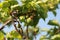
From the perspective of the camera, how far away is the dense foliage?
331 centimetres

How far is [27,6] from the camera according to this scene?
3.31 meters

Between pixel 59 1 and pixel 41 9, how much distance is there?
2.12 ft

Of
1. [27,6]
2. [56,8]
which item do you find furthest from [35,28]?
[27,6]

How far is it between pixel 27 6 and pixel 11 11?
0.25 metres

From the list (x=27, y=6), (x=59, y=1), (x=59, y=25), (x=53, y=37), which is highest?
(x=59, y=1)

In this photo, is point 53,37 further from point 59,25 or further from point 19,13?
point 19,13

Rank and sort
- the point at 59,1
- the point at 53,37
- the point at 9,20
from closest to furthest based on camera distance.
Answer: the point at 53,37 → the point at 9,20 → the point at 59,1

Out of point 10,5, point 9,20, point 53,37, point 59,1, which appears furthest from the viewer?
point 59,1

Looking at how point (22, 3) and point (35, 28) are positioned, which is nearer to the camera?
point (22, 3)

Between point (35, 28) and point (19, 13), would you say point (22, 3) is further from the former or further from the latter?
point (35, 28)

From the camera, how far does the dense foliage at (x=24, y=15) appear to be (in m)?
3.31

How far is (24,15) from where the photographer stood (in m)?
3.50

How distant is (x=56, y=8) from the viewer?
3.85 m

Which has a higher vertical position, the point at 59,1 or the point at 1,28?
the point at 59,1
